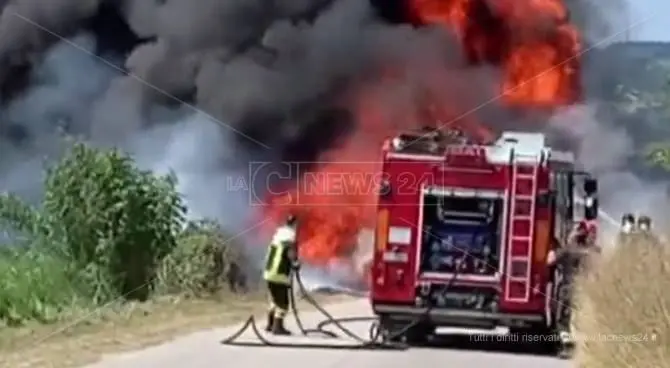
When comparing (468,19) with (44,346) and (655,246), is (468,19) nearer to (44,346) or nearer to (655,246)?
(655,246)

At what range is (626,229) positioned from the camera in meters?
11.5

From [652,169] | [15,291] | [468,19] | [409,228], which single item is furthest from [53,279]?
[652,169]

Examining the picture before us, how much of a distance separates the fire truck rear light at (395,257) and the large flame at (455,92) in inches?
12.2

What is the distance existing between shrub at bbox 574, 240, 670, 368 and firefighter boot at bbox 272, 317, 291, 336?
8.87ft

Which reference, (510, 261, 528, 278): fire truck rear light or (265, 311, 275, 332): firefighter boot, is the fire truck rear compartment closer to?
(510, 261, 528, 278): fire truck rear light

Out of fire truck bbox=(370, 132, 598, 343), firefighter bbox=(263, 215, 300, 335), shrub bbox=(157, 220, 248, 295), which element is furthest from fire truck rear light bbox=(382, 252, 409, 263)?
shrub bbox=(157, 220, 248, 295)

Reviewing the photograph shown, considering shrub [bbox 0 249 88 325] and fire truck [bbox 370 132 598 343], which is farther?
shrub [bbox 0 249 88 325]

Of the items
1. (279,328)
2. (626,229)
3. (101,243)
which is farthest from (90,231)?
(626,229)

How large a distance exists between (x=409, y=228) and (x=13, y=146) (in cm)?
360

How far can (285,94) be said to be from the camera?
1232cm

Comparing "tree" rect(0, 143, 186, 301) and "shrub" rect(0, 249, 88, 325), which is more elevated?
"tree" rect(0, 143, 186, 301)

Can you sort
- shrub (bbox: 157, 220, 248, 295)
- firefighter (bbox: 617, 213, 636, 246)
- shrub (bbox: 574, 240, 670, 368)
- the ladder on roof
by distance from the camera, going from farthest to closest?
shrub (bbox: 157, 220, 248, 295) → the ladder on roof → firefighter (bbox: 617, 213, 636, 246) → shrub (bbox: 574, 240, 670, 368)

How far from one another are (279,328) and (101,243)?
6.49 feet

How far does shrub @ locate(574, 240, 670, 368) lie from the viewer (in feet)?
29.1
